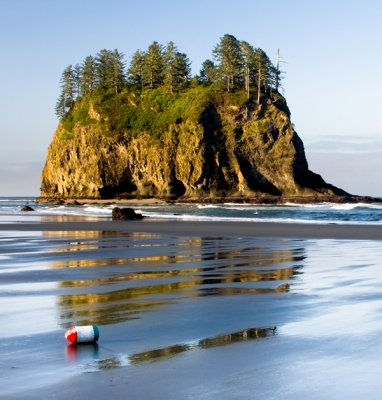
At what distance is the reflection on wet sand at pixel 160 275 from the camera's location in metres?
9.33

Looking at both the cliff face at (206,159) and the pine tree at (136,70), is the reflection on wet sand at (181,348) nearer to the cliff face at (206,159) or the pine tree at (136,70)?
the cliff face at (206,159)

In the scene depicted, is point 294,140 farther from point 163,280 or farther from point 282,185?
point 163,280

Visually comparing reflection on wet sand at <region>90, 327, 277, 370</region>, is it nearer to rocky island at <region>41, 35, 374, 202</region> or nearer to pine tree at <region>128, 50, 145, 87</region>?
rocky island at <region>41, 35, 374, 202</region>

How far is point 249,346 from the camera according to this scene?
21.6 feet

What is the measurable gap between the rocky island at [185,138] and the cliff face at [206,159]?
181 mm

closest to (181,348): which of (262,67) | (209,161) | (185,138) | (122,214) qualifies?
(122,214)

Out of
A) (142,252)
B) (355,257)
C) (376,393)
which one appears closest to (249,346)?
(376,393)

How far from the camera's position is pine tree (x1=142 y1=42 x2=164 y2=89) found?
429 ft

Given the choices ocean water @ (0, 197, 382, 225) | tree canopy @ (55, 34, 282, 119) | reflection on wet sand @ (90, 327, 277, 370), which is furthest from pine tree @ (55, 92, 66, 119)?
reflection on wet sand @ (90, 327, 277, 370)

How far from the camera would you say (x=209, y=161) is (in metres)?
105

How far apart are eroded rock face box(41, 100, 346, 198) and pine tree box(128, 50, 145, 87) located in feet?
78.9

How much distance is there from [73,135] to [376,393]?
398ft

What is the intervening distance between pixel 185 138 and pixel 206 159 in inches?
255

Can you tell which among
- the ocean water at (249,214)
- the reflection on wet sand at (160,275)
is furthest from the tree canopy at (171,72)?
the reflection on wet sand at (160,275)
